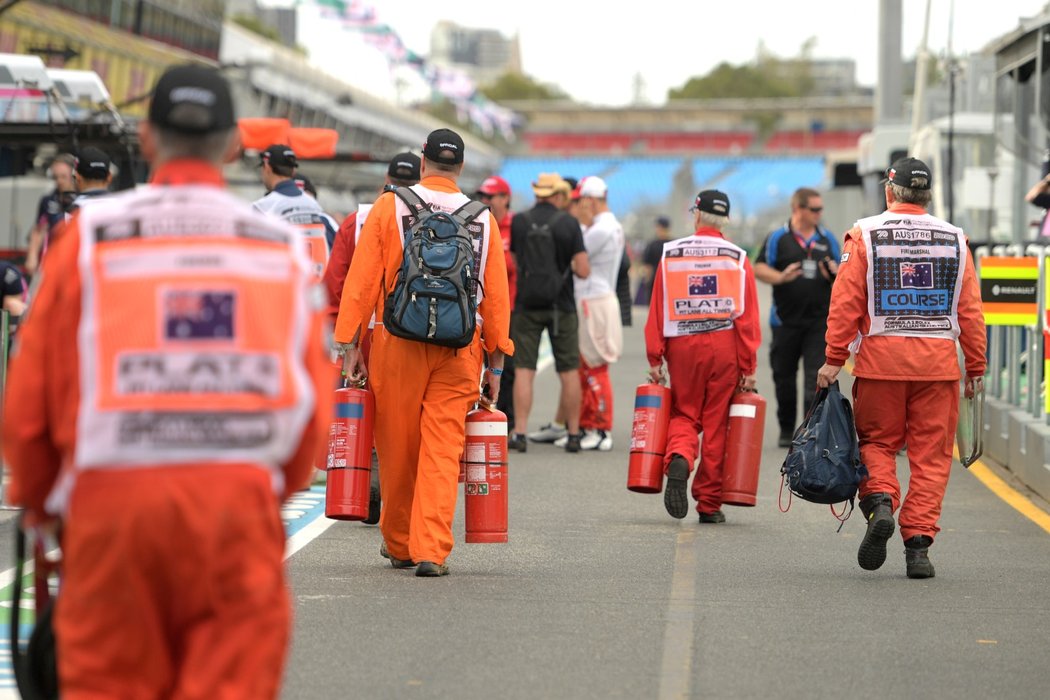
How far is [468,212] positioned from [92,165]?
10.3 feet

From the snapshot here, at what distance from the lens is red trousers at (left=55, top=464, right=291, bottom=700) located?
3834 millimetres

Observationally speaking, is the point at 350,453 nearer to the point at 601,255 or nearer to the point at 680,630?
the point at 680,630

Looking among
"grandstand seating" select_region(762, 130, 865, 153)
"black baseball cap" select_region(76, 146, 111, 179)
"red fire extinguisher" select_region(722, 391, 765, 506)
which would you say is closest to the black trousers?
"red fire extinguisher" select_region(722, 391, 765, 506)

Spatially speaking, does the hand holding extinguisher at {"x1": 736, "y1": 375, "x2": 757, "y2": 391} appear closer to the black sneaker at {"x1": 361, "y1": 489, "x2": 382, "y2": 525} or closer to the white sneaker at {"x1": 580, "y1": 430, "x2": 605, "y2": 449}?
the black sneaker at {"x1": 361, "y1": 489, "x2": 382, "y2": 525}

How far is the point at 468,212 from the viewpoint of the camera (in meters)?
8.29

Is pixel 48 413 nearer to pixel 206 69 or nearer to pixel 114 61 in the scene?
pixel 206 69

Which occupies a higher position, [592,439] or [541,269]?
[541,269]

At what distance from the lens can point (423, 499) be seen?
8.22 meters

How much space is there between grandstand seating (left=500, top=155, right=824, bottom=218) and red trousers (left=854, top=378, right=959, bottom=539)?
263 ft

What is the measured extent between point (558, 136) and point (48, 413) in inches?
4253

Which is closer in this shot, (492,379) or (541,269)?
(492,379)

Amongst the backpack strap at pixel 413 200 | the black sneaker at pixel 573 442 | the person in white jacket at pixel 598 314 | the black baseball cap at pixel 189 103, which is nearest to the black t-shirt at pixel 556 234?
the person in white jacket at pixel 598 314

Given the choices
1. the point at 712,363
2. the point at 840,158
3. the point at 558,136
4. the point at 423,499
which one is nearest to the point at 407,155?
the point at 712,363

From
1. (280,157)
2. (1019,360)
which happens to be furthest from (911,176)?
(1019,360)
